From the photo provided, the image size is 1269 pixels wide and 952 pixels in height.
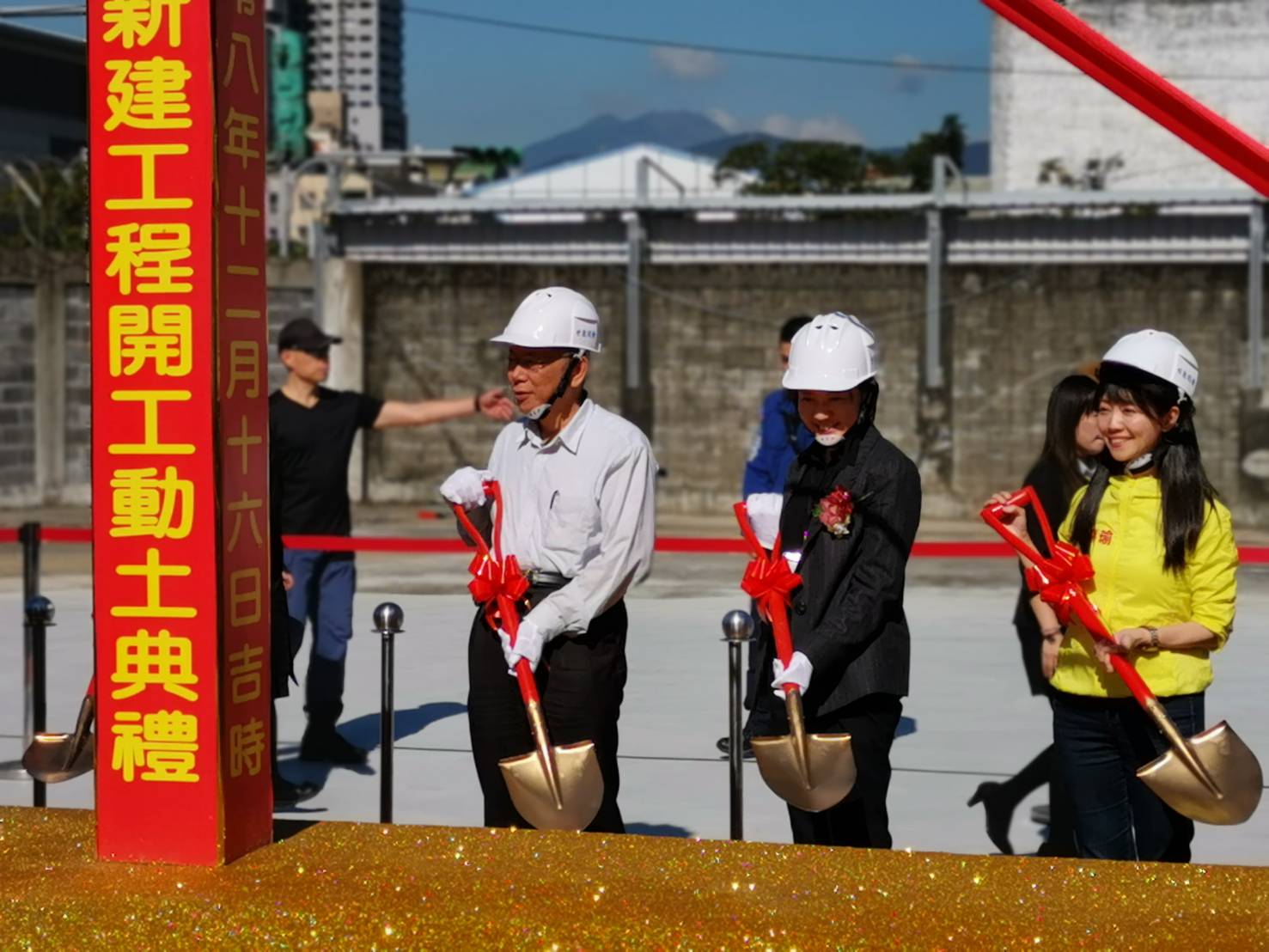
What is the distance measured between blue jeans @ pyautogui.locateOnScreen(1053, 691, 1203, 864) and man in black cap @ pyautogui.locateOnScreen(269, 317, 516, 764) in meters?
3.33

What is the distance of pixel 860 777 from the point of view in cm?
455

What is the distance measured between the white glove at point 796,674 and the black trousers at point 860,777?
186 mm

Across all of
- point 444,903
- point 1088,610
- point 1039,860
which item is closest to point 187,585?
point 444,903

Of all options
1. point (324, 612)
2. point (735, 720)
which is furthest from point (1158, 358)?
point (324, 612)

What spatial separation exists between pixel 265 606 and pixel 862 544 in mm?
1428

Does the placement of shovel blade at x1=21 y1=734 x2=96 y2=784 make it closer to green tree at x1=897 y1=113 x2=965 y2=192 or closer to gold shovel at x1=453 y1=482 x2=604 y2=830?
gold shovel at x1=453 y1=482 x2=604 y2=830

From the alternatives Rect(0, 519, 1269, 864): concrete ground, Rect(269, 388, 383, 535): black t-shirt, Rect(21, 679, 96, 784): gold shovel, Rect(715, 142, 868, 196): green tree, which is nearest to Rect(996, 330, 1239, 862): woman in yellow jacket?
Rect(0, 519, 1269, 864): concrete ground

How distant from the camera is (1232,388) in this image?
59.9ft

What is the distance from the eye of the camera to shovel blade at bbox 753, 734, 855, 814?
4.25 metres

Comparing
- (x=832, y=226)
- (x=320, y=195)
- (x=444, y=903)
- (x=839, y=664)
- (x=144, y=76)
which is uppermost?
(x=320, y=195)

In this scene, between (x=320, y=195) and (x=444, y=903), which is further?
(x=320, y=195)

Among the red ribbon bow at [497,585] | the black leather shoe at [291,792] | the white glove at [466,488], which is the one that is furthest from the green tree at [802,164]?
the red ribbon bow at [497,585]

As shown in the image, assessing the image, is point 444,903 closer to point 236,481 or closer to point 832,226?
point 236,481

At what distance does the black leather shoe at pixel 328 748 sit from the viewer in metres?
7.42
